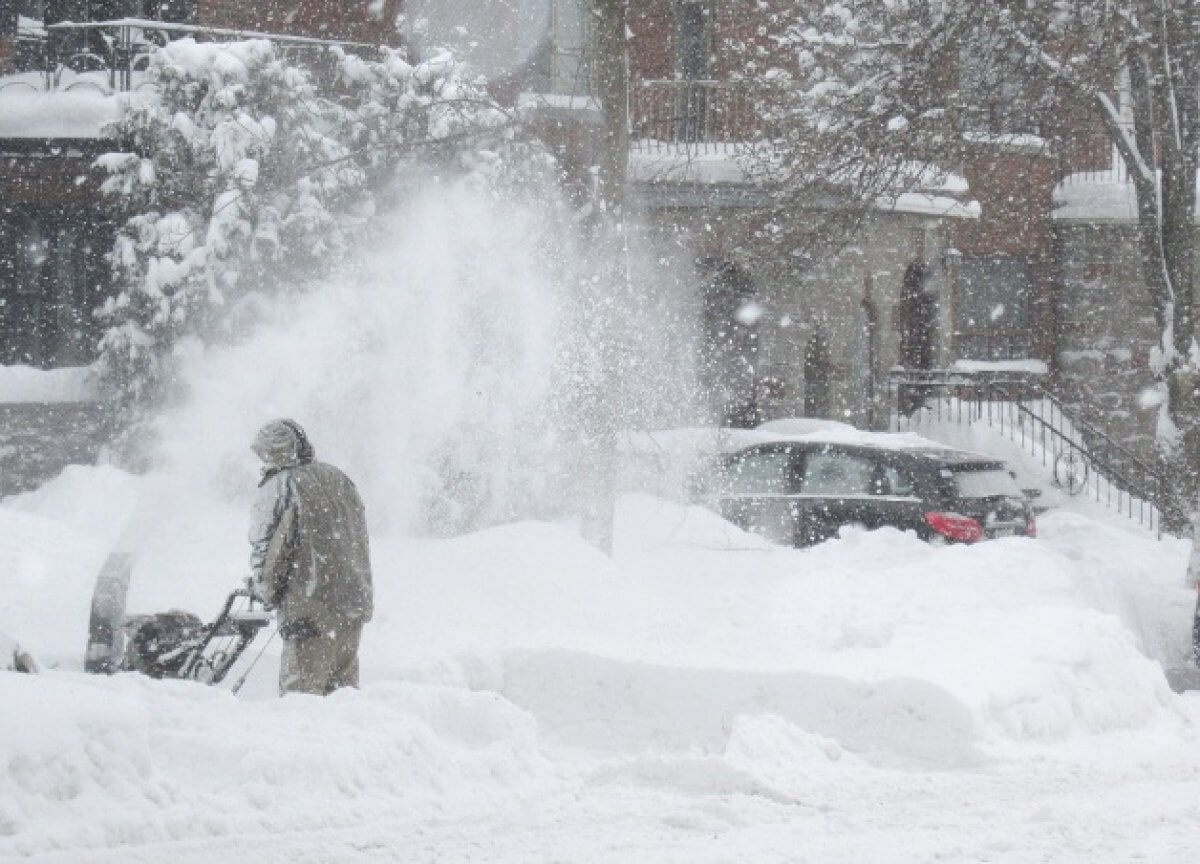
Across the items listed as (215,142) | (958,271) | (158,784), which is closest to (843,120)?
(215,142)

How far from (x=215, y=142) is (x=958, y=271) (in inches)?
575

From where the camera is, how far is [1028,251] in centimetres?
2609

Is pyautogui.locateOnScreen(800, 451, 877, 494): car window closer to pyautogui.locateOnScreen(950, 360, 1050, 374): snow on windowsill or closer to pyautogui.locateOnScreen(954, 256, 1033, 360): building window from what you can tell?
pyautogui.locateOnScreen(950, 360, 1050, 374): snow on windowsill

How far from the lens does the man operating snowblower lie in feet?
24.2

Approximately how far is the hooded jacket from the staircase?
14814mm

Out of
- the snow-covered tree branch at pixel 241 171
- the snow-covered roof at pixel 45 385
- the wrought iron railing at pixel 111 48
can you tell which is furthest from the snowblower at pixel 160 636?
the wrought iron railing at pixel 111 48

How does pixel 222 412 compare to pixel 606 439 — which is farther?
pixel 222 412

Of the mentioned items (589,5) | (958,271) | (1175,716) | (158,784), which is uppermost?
(589,5)

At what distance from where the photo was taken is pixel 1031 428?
2284 cm

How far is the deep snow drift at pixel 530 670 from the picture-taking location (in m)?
5.82

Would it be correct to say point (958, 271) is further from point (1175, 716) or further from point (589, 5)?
point (1175, 716)

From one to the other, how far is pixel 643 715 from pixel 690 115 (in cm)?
1279

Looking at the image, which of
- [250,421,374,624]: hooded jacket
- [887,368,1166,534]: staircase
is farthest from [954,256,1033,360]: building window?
[250,421,374,624]: hooded jacket

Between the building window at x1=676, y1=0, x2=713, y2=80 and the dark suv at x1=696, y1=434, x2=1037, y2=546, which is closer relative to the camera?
the dark suv at x1=696, y1=434, x2=1037, y2=546
